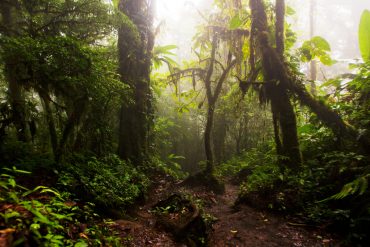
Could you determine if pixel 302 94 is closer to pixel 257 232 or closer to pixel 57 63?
pixel 257 232

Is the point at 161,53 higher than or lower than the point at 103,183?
higher

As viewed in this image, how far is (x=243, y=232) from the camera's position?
507 cm

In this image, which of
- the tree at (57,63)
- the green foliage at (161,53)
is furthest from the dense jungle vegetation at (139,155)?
the green foliage at (161,53)

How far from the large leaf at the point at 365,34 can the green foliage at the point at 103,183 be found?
22.2 ft

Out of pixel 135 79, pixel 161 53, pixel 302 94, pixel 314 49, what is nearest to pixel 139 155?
pixel 135 79

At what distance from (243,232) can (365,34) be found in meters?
5.90

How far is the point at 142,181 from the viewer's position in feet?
24.5

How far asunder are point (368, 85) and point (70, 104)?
21.6ft

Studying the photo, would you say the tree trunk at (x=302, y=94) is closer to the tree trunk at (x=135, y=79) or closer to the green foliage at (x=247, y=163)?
the green foliage at (x=247, y=163)

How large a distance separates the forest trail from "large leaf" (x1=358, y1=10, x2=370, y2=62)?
4997 millimetres

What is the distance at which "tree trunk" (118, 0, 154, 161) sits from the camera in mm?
8828

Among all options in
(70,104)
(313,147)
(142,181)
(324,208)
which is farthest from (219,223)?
(70,104)

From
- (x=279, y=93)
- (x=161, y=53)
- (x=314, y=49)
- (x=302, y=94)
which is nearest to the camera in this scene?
(x=302, y=94)

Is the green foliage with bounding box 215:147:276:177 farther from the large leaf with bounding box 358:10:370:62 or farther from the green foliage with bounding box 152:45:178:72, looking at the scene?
the green foliage with bounding box 152:45:178:72
